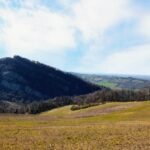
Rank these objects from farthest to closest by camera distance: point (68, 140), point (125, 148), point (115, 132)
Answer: point (115, 132) < point (68, 140) < point (125, 148)

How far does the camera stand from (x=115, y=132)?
4528 centimetres

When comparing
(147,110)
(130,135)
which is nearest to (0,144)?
(130,135)

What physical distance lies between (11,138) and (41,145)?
5562mm

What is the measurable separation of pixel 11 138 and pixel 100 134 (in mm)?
9673

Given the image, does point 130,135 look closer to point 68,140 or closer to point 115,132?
point 115,132

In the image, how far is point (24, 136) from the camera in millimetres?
41875

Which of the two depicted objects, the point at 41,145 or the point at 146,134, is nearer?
the point at 41,145

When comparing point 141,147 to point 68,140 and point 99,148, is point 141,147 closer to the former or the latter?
point 99,148

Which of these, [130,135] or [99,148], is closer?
[99,148]

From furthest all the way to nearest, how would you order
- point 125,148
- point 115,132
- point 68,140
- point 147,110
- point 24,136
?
1. point 147,110
2. point 115,132
3. point 24,136
4. point 68,140
5. point 125,148

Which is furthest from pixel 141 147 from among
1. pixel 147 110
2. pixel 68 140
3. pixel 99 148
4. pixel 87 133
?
pixel 147 110

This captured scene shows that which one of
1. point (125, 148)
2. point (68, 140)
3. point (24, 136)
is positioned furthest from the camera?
point (24, 136)

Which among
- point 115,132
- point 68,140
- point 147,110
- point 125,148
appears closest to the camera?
point 125,148

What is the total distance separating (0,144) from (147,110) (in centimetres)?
5012
